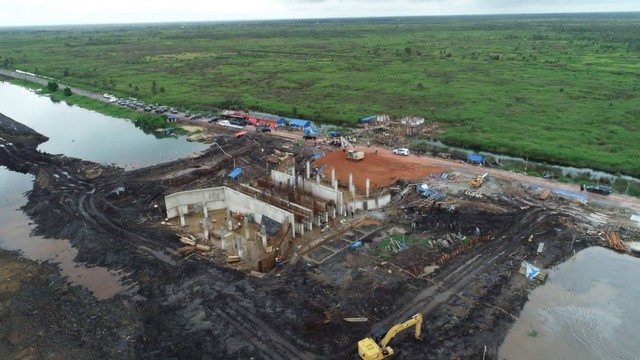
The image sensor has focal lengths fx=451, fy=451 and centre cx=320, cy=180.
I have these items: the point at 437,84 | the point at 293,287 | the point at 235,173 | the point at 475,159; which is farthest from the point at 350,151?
the point at 437,84

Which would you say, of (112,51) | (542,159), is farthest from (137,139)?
(112,51)

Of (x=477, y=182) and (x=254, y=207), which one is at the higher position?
(x=254, y=207)

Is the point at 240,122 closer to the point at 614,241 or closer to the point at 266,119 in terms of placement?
the point at 266,119

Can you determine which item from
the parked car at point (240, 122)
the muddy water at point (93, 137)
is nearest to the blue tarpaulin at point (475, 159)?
the muddy water at point (93, 137)

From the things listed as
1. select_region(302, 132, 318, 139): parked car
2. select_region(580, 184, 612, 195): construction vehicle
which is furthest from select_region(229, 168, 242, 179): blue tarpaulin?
select_region(580, 184, 612, 195): construction vehicle

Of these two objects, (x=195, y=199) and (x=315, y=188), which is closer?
(x=195, y=199)

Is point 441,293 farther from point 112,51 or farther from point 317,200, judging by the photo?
point 112,51

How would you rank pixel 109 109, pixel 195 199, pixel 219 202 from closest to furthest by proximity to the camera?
pixel 195 199, pixel 219 202, pixel 109 109

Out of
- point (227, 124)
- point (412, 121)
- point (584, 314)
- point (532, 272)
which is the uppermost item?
point (412, 121)
